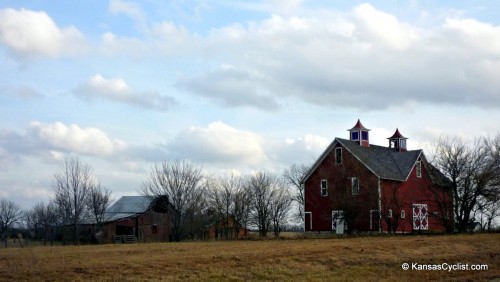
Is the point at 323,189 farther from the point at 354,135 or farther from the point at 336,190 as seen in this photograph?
the point at 354,135

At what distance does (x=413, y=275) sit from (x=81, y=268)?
1334 centimetres

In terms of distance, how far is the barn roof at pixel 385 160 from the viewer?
2318 inches

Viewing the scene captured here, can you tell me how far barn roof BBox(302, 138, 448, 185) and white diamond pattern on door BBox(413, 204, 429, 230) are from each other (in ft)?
12.5

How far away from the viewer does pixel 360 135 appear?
65.9 metres

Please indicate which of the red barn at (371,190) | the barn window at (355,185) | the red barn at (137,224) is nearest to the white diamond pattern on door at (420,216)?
the red barn at (371,190)

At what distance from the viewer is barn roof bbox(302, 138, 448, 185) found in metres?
58.9

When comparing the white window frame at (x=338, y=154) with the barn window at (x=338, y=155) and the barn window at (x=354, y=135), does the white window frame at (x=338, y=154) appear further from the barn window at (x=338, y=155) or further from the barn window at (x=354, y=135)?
the barn window at (x=354, y=135)

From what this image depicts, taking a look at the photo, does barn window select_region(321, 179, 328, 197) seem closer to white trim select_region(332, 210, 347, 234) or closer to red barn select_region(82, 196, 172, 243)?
white trim select_region(332, 210, 347, 234)

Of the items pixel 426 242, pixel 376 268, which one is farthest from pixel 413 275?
pixel 426 242

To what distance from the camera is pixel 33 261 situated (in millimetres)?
26375

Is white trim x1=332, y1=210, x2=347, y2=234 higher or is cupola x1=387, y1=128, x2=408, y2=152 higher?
cupola x1=387, y1=128, x2=408, y2=152

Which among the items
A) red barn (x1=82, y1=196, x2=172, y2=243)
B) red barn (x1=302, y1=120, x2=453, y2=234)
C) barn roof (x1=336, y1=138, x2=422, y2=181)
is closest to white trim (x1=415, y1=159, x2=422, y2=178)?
red barn (x1=302, y1=120, x2=453, y2=234)

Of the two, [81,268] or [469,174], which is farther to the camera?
[469,174]

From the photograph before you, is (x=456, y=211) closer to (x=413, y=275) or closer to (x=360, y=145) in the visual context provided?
(x=360, y=145)
